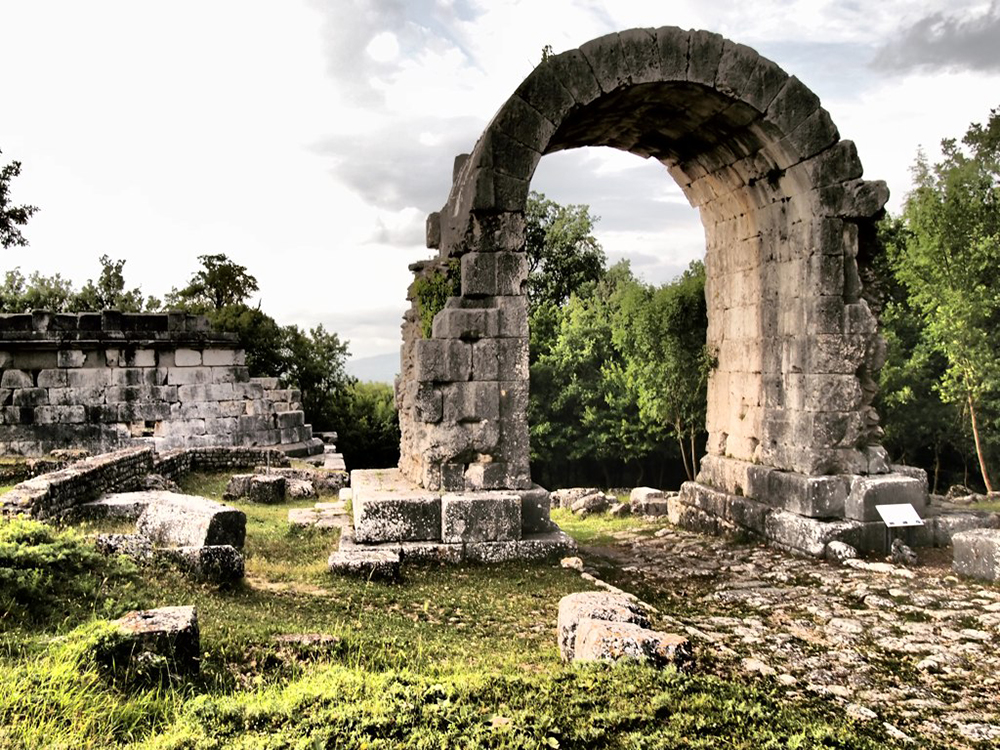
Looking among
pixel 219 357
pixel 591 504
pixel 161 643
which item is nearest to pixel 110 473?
pixel 219 357

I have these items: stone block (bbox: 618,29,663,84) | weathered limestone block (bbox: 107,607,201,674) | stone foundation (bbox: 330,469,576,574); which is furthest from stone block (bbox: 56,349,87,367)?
weathered limestone block (bbox: 107,607,201,674)

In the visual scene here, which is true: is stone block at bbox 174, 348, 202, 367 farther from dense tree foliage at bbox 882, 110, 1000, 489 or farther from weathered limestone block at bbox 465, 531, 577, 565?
dense tree foliage at bbox 882, 110, 1000, 489

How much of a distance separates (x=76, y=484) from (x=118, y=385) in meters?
7.04

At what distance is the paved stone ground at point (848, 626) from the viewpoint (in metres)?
4.41

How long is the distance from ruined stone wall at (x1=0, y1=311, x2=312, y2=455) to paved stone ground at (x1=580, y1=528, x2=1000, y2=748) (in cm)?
1032

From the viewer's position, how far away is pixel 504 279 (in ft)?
25.4

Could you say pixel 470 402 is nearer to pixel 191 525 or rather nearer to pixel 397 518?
pixel 397 518

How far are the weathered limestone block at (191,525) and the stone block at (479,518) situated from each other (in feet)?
6.20

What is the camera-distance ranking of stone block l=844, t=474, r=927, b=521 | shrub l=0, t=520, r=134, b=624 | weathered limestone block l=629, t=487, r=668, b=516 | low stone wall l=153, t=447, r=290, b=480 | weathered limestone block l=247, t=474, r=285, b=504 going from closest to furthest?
shrub l=0, t=520, r=134, b=624, stone block l=844, t=474, r=927, b=521, weathered limestone block l=629, t=487, r=668, b=516, weathered limestone block l=247, t=474, r=285, b=504, low stone wall l=153, t=447, r=290, b=480

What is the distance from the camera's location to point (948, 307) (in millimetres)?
18406

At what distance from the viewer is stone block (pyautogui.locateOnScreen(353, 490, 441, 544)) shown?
7434mm

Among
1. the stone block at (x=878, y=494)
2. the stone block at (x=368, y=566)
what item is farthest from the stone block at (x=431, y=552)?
the stone block at (x=878, y=494)

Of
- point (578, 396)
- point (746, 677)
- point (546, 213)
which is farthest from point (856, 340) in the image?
point (546, 213)

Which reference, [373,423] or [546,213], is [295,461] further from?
[546,213]
